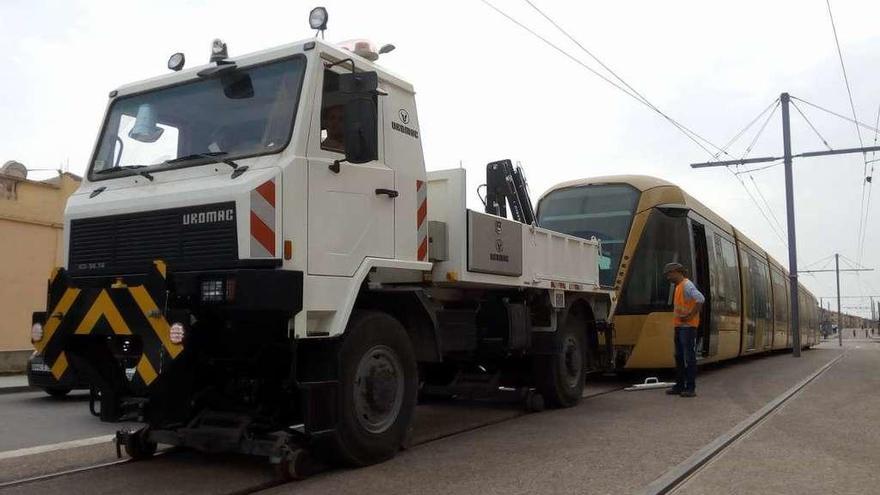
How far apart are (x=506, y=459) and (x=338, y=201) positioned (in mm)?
2288

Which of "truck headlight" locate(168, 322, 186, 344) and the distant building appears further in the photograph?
the distant building

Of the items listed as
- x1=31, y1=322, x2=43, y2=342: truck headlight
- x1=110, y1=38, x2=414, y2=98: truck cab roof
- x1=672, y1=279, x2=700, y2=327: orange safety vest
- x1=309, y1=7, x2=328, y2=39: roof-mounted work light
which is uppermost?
x1=309, y1=7, x2=328, y2=39: roof-mounted work light

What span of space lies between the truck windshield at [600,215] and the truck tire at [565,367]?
2499 millimetres

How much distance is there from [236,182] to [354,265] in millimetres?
1013

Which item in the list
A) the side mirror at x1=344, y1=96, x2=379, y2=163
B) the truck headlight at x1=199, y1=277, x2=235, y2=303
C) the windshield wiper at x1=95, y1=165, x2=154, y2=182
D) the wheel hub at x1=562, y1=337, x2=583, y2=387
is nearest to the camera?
the truck headlight at x1=199, y1=277, x2=235, y2=303

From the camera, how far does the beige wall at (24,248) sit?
52.5 feet

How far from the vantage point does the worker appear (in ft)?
31.3

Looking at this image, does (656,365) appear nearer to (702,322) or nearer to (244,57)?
(702,322)

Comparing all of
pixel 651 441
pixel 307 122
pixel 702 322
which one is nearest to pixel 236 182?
pixel 307 122

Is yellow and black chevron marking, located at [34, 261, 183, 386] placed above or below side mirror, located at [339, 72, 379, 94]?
below

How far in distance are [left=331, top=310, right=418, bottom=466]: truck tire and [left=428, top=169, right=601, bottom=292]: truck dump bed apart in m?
1.15

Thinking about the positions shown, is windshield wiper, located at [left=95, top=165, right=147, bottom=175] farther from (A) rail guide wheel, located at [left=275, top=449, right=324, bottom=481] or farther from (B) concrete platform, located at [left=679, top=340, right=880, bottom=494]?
(B) concrete platform, located at [left=679, top=340, right=880, bottom=494]

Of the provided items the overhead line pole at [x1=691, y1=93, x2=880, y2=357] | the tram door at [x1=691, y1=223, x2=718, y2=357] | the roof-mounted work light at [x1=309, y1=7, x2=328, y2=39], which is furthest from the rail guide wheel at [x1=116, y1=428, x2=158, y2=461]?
the overhead line pole at [x1=691, y1=93, x2=880, y2=357]

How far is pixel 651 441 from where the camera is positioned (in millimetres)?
6199
